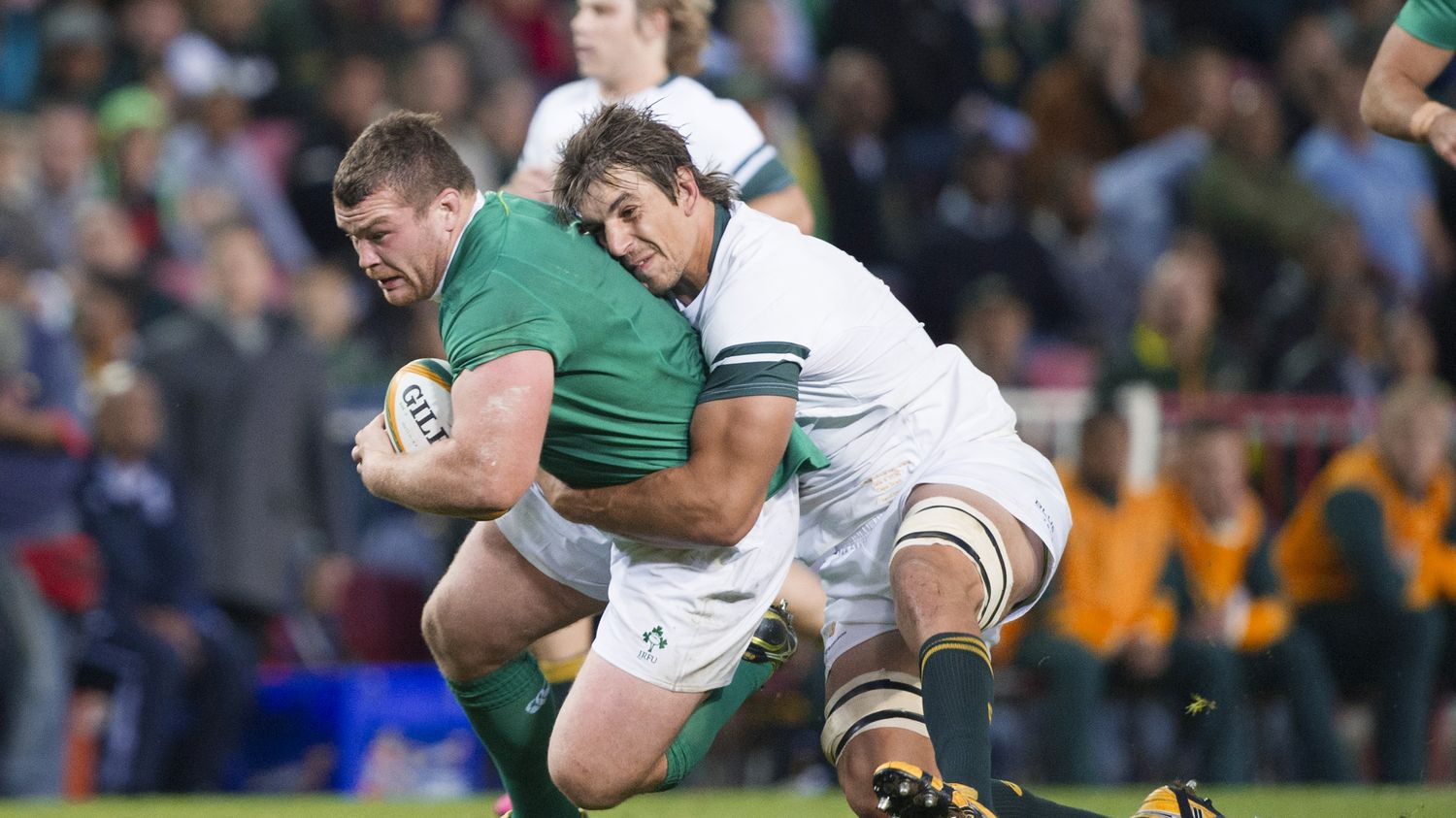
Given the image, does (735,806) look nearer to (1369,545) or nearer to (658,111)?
(658,111)

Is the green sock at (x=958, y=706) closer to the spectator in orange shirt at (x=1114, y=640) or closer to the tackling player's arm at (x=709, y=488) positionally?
the tackling player's arm at (x=709, y=488)

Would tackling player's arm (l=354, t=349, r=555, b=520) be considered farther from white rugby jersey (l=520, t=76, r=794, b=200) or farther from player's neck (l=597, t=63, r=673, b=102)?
player's neck (l=597, t=63, r=673, b=102)

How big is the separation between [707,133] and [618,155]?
1356mm

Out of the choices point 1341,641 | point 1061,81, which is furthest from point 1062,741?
point 1061,81

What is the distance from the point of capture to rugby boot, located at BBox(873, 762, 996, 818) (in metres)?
4.06

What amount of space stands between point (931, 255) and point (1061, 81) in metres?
1.74

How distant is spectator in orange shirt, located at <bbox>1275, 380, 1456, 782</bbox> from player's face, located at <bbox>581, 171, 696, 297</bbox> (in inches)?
211

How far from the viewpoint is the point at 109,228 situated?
9633mm

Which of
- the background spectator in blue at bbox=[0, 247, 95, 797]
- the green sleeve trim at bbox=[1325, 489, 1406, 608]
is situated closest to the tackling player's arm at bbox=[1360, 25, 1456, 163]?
the green sleeve trim at bbox=[1325, 489, 1406, 608]

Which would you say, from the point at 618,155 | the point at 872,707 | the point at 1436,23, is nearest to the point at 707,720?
the point at 872,707

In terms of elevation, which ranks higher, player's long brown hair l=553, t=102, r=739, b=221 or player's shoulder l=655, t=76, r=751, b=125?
player's long brown hair l=553, t=102, r=739, b=221

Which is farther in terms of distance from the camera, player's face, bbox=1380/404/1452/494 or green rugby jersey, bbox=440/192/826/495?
player's face, bbox=1380/404/1452/494

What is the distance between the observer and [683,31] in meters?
6.28

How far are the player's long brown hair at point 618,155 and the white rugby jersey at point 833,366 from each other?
0.71 ft
